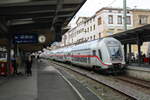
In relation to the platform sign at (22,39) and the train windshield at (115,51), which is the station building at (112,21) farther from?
the platform sign at (22,39)

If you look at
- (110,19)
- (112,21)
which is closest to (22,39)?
(110,19)

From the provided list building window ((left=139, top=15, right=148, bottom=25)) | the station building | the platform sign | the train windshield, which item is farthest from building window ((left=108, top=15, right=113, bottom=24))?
the platform sign

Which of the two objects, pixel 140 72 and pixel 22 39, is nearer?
pixel 22 39

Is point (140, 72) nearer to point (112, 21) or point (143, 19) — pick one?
point (112, 21)

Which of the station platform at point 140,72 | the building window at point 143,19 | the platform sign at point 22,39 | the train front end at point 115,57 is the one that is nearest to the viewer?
the station platform at point 140,72

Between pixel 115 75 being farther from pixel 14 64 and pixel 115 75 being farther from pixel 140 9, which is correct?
pixel 140 9

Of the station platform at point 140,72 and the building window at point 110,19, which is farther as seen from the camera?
the building window at point 110,19

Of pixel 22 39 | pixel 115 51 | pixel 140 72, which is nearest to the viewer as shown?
pixel 22 39

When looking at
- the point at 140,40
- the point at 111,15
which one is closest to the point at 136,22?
the point at 111,15

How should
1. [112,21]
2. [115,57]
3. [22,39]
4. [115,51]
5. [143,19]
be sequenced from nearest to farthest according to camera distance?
1. [22,39]
2. [115,57]
3. [115,51]
4. [112,21]
5. [143,19]

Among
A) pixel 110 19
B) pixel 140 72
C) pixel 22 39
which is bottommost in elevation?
pixel 140 72

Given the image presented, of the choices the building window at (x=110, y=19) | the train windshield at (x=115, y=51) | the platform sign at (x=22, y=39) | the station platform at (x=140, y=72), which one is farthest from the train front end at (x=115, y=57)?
the building window at (x=110, y=19)

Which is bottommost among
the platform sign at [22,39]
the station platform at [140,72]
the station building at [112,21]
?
the station platform at [140,72]

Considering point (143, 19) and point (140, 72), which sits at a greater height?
point (143, 19)
